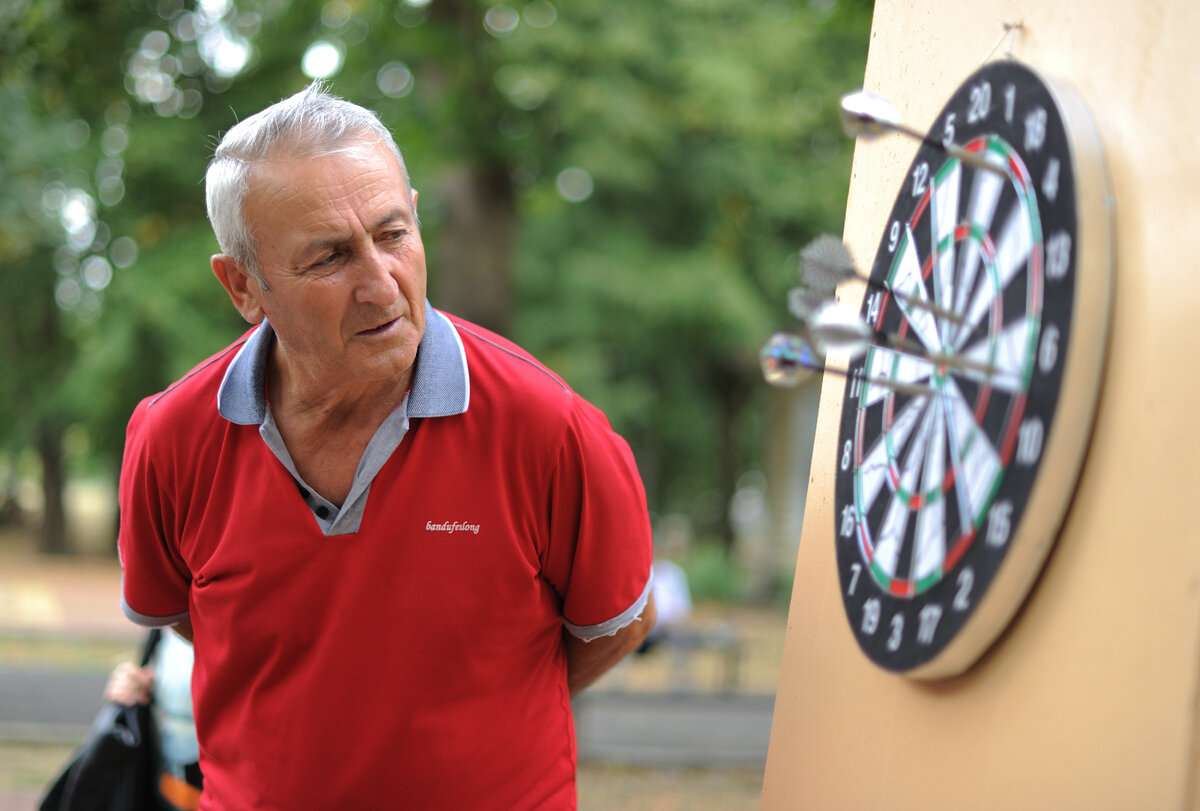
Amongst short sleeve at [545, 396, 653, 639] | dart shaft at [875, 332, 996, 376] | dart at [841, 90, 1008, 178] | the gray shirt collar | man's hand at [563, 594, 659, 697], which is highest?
dart at [841, 90, 1008, 178]

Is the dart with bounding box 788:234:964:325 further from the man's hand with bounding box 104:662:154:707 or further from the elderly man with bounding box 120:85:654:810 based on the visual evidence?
the man's hand with bounding box 104:662:154:707

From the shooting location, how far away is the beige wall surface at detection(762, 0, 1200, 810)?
1.04m

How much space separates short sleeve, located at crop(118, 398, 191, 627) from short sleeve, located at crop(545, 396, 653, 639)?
707 millimetres

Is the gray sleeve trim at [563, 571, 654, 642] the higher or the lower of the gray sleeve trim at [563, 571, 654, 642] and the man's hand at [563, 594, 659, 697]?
the higher

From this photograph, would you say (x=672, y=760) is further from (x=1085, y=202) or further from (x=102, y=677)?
(x=1085, y=202)

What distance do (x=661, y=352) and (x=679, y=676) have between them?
24.2ft

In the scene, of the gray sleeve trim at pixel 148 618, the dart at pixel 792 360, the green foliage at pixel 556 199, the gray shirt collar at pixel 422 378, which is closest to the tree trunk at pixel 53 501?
the green foliage at pixel 556 199

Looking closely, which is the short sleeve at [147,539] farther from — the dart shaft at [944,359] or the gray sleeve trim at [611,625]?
the dart shaft at [944,359]

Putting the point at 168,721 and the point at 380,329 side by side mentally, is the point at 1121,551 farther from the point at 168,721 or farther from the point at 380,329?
the point at 168,721

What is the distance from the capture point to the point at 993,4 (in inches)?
58.6

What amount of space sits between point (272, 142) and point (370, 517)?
608mm

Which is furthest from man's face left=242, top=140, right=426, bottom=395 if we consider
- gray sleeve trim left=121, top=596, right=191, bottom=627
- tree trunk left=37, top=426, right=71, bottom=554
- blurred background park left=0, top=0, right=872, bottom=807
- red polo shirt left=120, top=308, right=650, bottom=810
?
tree trunk left=37, top=426, right=71, bottom=554

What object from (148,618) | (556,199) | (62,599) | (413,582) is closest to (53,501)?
(62,599)

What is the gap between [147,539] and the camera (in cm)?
217
